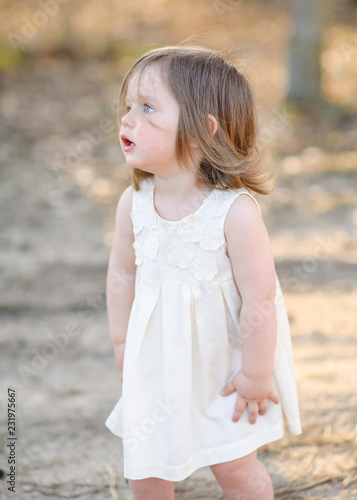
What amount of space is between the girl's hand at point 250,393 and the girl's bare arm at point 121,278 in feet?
1.23

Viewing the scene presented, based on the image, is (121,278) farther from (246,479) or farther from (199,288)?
(246,479)

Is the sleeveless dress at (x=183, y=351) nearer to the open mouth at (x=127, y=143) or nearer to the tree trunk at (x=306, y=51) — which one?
the open mouth at (x=127, y=143)

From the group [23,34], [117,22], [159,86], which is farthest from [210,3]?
[159,86]

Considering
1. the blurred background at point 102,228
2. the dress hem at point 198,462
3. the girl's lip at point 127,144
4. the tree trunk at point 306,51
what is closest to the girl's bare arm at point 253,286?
the dress hem at point 198,462

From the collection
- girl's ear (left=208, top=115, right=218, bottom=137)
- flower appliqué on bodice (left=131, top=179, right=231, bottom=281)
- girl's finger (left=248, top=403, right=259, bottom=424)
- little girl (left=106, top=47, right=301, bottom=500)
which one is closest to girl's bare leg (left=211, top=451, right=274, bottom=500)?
little girl (left=106, top=47, right=301, bottom=500)

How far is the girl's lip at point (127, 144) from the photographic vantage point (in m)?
1.51

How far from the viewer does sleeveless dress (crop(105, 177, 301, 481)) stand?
61.4 inches

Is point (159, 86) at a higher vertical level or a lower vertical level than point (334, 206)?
higher

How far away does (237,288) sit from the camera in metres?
1.59

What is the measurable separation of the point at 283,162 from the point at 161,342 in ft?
12.7

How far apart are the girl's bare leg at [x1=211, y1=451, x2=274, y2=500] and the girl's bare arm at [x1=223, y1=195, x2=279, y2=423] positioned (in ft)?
0.68

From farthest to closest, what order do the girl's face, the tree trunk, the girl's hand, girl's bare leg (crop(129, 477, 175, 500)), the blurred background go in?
1. the tree trunk
2. the blurred background
3. girl's bare leg (crop(129, 477, 175, 500))
4. the girl's hand
5. the girl's face

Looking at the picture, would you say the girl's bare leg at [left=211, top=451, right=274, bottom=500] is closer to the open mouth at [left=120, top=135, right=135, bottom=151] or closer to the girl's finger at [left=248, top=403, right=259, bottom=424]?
the girl's finger at [left=248, top=403, right=259, bottom=424]

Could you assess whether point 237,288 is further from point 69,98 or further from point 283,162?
point 69,98
